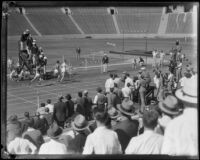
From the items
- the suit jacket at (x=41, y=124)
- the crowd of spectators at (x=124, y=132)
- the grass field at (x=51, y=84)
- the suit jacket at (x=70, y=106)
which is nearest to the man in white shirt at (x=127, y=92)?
the grass field at (x=51, y=84)

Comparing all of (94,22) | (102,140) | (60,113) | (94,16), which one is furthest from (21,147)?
(94,22)

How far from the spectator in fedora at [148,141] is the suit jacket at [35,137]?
132 centimetres

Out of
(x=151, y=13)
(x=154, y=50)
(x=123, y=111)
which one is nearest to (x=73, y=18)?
(x=151, y=13)

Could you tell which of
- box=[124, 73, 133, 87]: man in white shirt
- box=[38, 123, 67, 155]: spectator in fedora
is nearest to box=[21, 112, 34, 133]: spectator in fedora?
box=[38, 123, 67, 155]: spectator in fedora

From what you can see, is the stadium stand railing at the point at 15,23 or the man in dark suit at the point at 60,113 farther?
the man in dark suit at the point at 60,113

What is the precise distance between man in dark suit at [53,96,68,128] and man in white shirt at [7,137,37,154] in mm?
955

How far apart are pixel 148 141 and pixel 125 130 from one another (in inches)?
19.3

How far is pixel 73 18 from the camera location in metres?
6.12

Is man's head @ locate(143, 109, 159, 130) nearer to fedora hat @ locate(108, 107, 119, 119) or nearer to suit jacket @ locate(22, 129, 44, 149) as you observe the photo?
fedora hat @ locate(108, 107, 119, 119)

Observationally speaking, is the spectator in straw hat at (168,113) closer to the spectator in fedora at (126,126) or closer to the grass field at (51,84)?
the spectator in fedora at (126,126)

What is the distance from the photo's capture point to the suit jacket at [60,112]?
6000mm

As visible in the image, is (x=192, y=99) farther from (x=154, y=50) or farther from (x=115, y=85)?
(x=154, y=50)

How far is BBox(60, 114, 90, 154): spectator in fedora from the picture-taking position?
481cm

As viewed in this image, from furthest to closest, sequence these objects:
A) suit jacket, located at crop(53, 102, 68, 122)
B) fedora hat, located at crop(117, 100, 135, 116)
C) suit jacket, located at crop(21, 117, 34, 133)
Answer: suit jacket, located at crop(53, 102, 68, 122)
fedora hat, located at crop(117, 100, 135, 116)
suit jacket, located at crop(21, 117, 34, 133)
